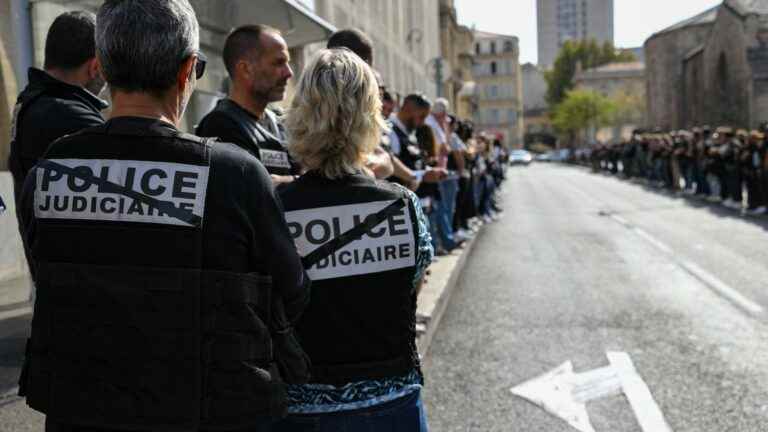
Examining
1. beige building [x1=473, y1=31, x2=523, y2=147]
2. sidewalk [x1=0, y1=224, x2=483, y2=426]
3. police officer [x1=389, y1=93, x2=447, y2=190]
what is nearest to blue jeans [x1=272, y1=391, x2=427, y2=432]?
sidewalk [x1=0, y1=224, x2=483, y2=426]

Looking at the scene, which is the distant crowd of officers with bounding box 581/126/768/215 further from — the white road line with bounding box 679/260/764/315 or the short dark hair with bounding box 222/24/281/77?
the short dark hair with bounding box 222/24/281/77

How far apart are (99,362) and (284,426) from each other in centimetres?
75

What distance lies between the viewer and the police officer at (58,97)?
10.6 feet

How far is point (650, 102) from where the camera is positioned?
75.9m

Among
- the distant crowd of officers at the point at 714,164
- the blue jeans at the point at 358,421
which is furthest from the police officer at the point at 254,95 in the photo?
the distant crowd of officers at the point at 714,164

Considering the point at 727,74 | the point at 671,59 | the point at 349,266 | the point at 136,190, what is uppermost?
the point at 671,59

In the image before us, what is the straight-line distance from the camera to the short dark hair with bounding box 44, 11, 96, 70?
344cm

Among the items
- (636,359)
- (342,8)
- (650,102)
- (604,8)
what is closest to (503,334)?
(636,359)

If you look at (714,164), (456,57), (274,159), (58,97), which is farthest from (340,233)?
(456,57)

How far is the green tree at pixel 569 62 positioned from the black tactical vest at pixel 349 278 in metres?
122

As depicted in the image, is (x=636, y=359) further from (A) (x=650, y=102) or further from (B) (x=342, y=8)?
(A) (x=650, y=102)

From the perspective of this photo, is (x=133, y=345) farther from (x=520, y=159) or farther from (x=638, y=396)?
(x=520, y=159)

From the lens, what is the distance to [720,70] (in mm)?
52906

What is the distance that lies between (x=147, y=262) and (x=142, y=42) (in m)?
0.49
